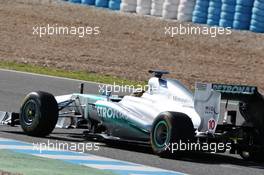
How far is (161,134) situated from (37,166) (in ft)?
6.96

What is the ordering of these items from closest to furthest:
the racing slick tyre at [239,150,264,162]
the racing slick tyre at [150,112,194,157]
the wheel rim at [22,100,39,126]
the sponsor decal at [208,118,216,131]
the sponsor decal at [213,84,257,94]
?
1. the racing slick tyre at [150,112,194,157]
2. the sponsor decal at [208,118,216,131]
3. the sponsor decal at [213,84,257,94]
4. the racing slick tyre at [239,150,264,162]
5. the wheel rim at [22,100,39,126]

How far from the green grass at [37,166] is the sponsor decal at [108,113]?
186 cm

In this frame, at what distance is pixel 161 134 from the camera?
41.8 feet

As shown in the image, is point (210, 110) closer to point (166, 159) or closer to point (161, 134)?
point (161, 134)

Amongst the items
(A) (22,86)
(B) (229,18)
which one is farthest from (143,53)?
(A) (22,86)

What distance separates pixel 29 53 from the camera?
91.0 feet

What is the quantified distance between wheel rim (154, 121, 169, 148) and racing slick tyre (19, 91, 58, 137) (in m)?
1.73

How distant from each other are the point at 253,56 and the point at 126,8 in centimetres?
566

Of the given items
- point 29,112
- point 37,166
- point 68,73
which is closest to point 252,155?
point 29,112

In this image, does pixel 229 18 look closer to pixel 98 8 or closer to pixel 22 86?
pixel 98 8

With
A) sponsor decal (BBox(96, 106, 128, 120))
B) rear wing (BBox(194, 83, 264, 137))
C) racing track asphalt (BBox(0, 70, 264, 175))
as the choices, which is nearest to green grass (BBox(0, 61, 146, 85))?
racing track asphalt (BBox(0, 70, 264, 175))

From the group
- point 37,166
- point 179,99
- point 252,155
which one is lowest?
point 37,166

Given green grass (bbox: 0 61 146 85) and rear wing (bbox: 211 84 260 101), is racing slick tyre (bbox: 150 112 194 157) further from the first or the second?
green grass (bbox: 0 61 146 85)

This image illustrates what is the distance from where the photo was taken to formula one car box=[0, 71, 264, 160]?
41.6 ft
